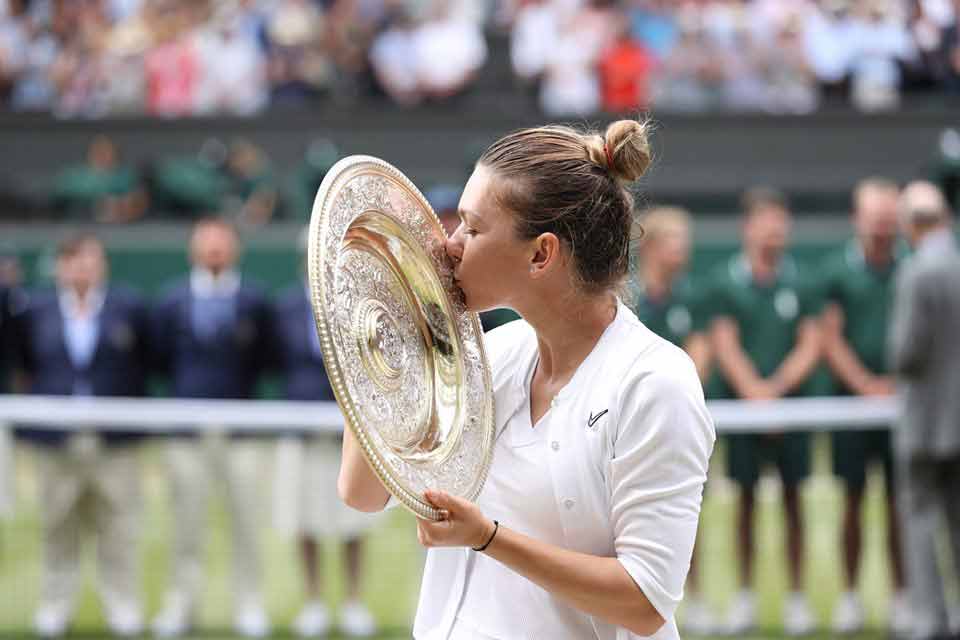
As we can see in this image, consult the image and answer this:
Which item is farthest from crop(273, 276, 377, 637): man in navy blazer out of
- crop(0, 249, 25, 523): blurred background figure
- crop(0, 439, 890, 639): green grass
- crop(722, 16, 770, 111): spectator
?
crop(722, 16, 770, 111): spectator

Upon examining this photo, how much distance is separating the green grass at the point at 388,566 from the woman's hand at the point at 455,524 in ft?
13.8

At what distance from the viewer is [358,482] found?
79.6 inches

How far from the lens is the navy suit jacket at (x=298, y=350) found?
254 inches

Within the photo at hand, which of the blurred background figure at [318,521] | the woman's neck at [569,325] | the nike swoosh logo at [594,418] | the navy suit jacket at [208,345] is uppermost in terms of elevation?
the woman's neck at [569,325]

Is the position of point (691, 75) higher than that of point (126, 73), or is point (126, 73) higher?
point (691, 75)

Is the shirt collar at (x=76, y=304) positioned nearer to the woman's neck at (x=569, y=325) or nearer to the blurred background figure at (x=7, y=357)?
the blurred background figure at (x=7, y=357)

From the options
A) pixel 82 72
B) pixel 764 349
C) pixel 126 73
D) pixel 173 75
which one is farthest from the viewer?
pixel 82 72

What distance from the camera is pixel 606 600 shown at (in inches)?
72.8

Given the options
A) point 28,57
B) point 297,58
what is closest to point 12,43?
point 28,57

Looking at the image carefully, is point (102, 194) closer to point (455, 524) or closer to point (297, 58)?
point (297, 58)

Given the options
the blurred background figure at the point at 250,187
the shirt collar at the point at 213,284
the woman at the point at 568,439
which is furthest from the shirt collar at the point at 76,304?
the woman at the point at 568,439

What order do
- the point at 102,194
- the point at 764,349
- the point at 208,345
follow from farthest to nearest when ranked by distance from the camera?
the point at 102,194, the point at 208,345, the point at 764,349

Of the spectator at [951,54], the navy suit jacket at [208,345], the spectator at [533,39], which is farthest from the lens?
the spectator at [533,39]

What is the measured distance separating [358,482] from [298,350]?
4489 mm
